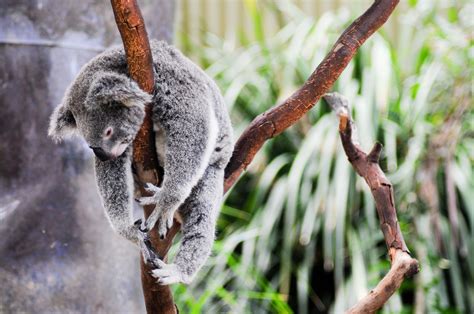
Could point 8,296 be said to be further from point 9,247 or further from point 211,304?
point 211,304

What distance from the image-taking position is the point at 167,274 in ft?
7.00

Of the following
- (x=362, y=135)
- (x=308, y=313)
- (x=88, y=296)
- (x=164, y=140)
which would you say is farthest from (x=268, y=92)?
(x=164, y=140)

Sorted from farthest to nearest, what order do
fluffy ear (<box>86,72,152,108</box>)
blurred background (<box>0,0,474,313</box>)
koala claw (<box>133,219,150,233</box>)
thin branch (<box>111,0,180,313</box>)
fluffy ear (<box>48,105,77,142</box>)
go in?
blurred background (<box>0,0,474,313</box>) → fluffy ear (<box>48,105,77,142</box>) → koala claw (<box>133,219,150,233</box>) → fluffy ear (<box>86,72,152,108</box>) → thin branch (<box>111,0,180,313</box>)

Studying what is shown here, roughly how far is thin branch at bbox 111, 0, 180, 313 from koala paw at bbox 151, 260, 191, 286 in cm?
8

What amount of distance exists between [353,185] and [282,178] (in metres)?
0.48

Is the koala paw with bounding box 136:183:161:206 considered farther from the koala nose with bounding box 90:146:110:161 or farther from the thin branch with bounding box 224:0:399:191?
the thin branch with bounding box 224:0:399:191

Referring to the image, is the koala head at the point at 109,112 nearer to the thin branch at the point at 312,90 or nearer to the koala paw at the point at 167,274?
the koala paw at the point at 167,274

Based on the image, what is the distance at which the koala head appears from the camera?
7.02 feet

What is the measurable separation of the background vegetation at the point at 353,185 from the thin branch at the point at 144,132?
5.43 feet

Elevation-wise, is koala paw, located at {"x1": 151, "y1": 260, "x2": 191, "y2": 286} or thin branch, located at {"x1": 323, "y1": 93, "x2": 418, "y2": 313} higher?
thin branch, located at {"x1": 323, "y1": 93, "x2": 418, "y2": 313}

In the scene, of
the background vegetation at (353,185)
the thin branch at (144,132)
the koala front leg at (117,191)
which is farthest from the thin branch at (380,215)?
the background vegetation at (353,185)

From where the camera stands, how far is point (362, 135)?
4.70 meters

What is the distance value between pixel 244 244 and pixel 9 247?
6.36ft

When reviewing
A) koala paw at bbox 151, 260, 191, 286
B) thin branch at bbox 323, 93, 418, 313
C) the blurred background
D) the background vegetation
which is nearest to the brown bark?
koala paw at bbox 151, 260, 191, 286
